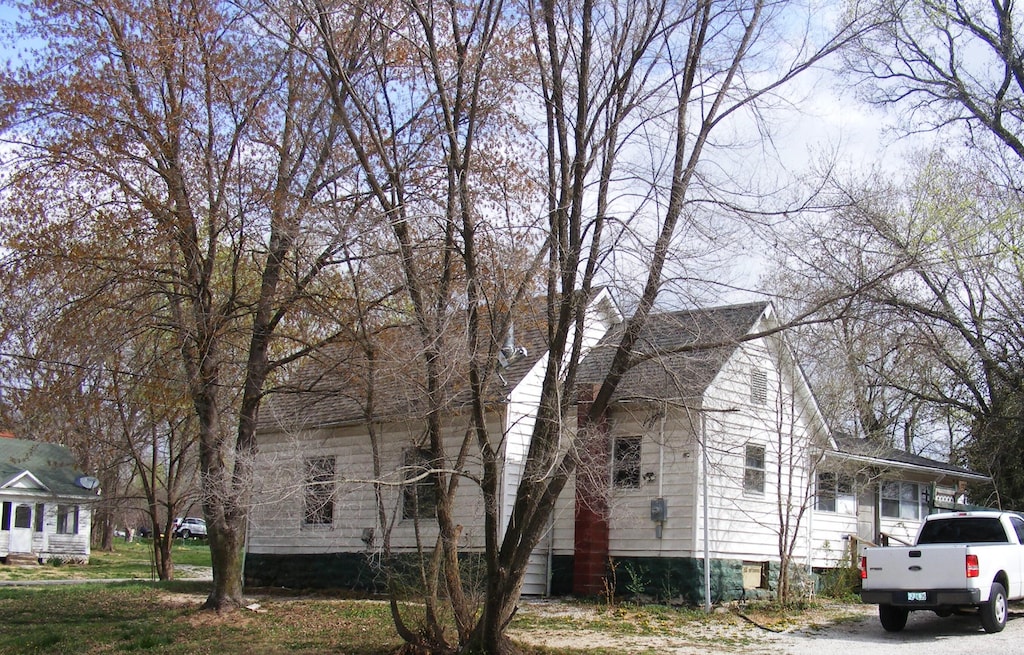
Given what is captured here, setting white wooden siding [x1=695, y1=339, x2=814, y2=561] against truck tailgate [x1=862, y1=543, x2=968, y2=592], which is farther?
white wooden siding [x1=695, y1=339, x2=814, y2=561]

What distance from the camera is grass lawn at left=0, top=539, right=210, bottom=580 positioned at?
3008 cm

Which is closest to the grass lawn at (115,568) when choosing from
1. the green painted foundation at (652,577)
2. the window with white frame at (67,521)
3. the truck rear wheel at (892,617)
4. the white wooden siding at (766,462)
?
the window with white frame at (67,521)

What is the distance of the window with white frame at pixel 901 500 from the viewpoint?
2278 cm

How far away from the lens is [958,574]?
43.9 ft

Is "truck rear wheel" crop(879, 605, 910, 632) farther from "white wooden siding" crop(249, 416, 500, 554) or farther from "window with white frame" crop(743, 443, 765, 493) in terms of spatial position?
"white wooden siding" crop(249, 416, 500, 554)

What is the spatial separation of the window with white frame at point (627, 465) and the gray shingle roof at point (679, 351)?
5156 mm

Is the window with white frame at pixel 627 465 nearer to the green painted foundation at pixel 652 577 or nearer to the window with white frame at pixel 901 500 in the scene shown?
the green painted foundation at pixel 652 577

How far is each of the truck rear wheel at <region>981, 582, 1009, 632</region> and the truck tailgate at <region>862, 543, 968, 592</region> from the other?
2.04 feet

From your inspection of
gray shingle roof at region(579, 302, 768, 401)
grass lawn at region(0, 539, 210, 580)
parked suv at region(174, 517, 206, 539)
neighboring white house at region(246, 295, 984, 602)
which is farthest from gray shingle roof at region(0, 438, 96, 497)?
gray shingle roof at region(579, 302, 768, 401)

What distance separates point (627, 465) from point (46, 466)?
3376cm

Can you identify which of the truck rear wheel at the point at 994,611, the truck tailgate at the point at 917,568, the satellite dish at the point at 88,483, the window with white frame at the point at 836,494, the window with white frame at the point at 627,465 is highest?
the window with white frame at the point at 627,465

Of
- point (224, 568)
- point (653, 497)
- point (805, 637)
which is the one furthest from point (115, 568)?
point (805, 637)

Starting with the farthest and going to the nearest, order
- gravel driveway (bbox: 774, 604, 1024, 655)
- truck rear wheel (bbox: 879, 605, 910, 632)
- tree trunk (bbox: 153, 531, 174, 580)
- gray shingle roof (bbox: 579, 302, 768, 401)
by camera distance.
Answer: tree trunk (bbox: 153, 531, 174, 580), truck rear wheel (bbox: 879, 605, 910, 632), gravel driveway (bbox: 774, 604, 1024, 655), gray shingle roof (bbox: 579, 302, 768, 401)

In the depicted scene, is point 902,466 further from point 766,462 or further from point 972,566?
point 972,566
